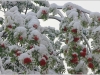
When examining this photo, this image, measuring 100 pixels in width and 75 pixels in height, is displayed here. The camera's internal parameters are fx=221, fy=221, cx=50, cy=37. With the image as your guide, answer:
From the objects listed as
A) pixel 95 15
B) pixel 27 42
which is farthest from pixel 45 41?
pixel 95 15

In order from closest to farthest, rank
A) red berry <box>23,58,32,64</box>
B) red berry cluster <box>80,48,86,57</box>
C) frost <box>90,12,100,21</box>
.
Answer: red berry <box>23,58,32,64</box>
red berry cluster <box>80,48,86,57</box>
frost <box>90,12,100,21</box>

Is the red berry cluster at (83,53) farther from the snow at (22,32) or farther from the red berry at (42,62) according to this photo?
the snow at (22,32)

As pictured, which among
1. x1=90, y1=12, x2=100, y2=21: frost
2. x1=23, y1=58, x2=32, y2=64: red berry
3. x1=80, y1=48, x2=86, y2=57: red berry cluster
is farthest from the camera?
x1=90, y1=12, x2=100, y2=21: frost

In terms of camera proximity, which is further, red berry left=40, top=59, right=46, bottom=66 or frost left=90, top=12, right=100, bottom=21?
frost left=90, top=12, right=100, bottom=21

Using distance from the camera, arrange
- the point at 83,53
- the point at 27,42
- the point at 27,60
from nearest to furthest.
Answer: the point at 27,60 < the point at 27,42 < the point at 83,53

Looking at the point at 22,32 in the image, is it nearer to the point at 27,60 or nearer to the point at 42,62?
the point at 27,60

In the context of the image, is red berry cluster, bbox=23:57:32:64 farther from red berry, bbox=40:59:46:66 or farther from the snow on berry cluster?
red berry, bbox=40:59:46:66

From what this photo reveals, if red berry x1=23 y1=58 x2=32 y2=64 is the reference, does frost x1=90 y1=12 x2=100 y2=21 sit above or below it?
above

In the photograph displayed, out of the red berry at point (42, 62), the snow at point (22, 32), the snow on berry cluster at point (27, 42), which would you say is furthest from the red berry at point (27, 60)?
the snow at point (22, 32)

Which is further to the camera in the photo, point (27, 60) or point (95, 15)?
point (95, 15)

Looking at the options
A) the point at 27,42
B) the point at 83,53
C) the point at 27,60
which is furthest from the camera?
the point at 83,53

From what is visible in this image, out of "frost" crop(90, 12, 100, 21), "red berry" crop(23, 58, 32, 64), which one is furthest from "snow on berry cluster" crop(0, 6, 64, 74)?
"frost" crop(90, 12, 100, 21)

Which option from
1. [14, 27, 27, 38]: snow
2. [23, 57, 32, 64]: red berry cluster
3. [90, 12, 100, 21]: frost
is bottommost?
[23, 57, 32, 64]: red berry cluster

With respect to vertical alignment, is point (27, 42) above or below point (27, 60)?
above
